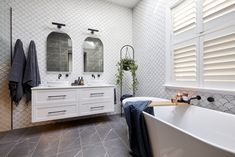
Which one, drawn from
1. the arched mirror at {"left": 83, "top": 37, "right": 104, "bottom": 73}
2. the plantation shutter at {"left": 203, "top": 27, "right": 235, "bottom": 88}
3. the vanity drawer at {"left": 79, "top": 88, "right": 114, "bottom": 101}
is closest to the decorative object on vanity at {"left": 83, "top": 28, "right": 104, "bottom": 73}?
the arched mirror at {"left": 83, "top": 37, "right": 104, "bottom": 73}

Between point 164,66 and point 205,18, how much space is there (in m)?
0.95

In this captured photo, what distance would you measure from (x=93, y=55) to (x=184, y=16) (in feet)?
6.52

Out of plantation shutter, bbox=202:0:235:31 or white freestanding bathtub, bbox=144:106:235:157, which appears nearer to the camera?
white freestanding bathtub, bbox=144:106:235:157

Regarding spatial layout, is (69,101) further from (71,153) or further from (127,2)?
(127,2)

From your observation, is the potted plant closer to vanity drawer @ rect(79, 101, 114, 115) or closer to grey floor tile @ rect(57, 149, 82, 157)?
vanity drawer @ rect(79, 101, 114, 115)

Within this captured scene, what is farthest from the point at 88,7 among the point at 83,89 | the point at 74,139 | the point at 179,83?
the point at 74,139

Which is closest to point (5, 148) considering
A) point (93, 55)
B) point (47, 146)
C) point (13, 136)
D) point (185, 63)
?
point (13, 136)

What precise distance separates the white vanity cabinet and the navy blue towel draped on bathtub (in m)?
1.20

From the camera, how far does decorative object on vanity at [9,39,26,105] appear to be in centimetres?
214

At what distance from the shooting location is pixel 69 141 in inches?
77.6

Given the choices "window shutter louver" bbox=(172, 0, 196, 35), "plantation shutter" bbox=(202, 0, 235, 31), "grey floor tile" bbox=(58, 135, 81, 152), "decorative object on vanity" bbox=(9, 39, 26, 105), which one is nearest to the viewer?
"plantation shutter" bbox=(202, 0, 235, 31)

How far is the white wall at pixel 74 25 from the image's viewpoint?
2.45 metres

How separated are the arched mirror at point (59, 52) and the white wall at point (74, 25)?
0.09m

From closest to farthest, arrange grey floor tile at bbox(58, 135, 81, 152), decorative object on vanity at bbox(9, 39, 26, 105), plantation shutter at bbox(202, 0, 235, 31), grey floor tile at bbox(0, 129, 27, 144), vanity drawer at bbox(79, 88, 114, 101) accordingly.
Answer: plantation shutter at bbox(202, 0, 235, 31)
grey floor tile at bbox(58, 135, 81, 152)
grey floor tile at bbox(0, 129, 27, 144)
decorative object on vanity at bbox(9, 39, 26, 105)
vanity drawer at bbox(79, 88, 114, 101)
